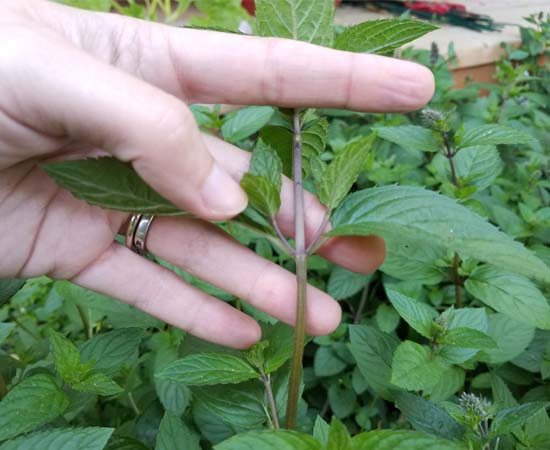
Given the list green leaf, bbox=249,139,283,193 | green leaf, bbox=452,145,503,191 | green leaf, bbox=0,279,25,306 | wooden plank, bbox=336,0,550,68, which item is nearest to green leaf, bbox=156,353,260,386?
green leaf, bbox=249,139,283,193

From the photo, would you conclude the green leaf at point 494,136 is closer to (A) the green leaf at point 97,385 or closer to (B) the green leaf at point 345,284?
(B) the green leaf at point 345,284

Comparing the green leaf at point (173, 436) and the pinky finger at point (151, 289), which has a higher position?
the pinky finger at point (151, 289)

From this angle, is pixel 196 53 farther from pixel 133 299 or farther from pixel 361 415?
pixel 361 415

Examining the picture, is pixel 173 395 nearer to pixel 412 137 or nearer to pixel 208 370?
pixel 208 370

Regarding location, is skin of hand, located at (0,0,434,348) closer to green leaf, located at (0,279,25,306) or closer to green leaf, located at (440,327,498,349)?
green leaf, located at (0,279,25,306)

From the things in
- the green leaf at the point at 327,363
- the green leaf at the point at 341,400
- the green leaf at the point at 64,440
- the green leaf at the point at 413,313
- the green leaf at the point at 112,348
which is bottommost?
the green leaf at the point at 341,400

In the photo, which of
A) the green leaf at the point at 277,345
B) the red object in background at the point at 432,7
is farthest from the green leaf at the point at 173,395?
the red object in background at the point at 432,7

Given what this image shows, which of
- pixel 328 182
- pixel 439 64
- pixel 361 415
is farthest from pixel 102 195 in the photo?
pixel 439 64
